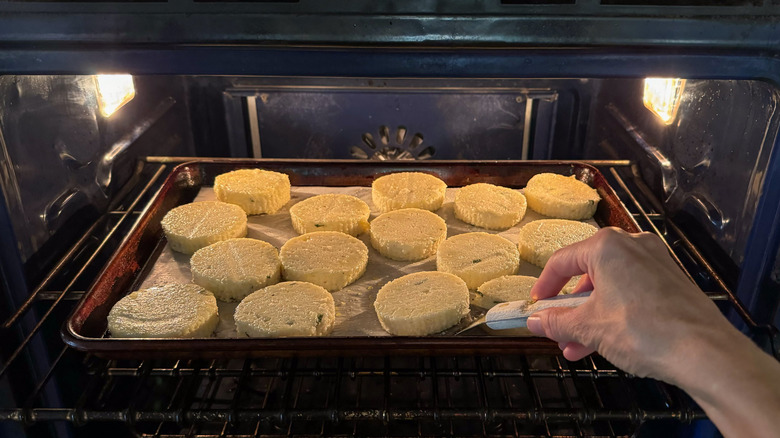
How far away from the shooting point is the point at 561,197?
2102 mm

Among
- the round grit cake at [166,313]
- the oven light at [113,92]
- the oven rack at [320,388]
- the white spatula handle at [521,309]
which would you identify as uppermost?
the oven light at [113,92]

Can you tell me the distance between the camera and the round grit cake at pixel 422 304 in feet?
5.01

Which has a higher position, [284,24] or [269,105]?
[284,24]

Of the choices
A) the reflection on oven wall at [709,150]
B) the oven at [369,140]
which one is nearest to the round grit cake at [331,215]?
the oven at [369,140]

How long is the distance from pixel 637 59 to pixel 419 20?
0.45 metres

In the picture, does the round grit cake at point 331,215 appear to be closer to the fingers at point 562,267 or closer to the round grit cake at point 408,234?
the round grit cake at point 408,234

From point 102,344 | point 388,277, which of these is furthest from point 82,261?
point 388,277

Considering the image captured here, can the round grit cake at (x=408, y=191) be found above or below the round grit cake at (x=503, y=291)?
above

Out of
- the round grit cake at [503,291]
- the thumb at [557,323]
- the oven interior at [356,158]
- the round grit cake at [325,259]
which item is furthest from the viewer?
the round grit cake at [325,259]

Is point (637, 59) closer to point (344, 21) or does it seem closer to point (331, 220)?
point (344, 21)

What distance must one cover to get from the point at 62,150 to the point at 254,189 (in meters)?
0.64

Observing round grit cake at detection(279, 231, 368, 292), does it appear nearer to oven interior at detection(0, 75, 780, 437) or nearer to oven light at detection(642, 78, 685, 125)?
oven interior at detection(0, 75, 780, 437)

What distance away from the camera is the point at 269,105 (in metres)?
2.24

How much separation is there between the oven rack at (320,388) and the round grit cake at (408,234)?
355 mm
